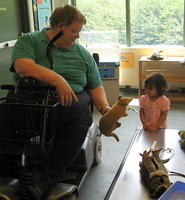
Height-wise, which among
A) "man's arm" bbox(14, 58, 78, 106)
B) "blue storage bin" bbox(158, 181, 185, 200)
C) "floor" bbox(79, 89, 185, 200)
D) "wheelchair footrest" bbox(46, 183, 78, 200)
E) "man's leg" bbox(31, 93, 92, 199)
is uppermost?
"man's arm" bbox(14, 58, 78, 106)

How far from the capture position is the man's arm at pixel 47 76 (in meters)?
1.37

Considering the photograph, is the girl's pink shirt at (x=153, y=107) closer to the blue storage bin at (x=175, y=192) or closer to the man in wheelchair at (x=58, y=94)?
the man in wheelchair at (x=58, y=94)

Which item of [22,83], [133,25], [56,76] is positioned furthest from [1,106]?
[133,25]

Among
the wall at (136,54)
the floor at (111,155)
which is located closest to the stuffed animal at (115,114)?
the floor at (111,155)

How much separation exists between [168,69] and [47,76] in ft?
9.51

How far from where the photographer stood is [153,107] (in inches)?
88.7

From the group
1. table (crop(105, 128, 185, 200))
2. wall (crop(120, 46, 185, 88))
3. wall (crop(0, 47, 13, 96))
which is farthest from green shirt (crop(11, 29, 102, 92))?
wall (crop(120, 46, 185, 88))

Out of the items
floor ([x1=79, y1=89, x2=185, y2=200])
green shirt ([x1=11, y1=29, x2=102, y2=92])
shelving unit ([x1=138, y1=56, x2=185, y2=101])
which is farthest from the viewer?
shelving unit ([x1=138, y1=56, x2=185, y2=101])

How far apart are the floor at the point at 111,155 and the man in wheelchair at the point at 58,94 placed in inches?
18.1

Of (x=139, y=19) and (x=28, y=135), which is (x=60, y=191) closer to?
(x=28, y=135)

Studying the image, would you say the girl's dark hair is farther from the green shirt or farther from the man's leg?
→ the man's leg

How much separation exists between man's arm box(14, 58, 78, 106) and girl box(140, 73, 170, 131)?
0.95 meters

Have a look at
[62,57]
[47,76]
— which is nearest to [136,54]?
[62,57]

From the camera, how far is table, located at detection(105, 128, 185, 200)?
1.31 meters
